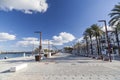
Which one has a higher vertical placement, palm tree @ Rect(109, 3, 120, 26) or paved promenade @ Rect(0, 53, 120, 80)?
palm tree @ Rect(109, 3, 120, 26)

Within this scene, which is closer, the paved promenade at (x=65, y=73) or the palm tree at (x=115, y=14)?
the paved promenade at (x=65, y=73)

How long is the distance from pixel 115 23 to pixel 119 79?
92.9 feet

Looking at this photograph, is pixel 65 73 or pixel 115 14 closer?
pixel 65 73

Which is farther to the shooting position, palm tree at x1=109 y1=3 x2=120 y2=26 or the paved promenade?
palm tree at x1=109 y1=3 x2=120 y2=26

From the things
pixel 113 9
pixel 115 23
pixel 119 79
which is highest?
pixel 113 9

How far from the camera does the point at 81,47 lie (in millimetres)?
129875

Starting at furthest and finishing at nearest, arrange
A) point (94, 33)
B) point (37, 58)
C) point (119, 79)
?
→ point (94, 33)
point (37, 58)
point (119, 79)

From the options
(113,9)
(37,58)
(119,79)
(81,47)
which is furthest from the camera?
(81,47)

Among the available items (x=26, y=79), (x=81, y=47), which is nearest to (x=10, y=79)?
(x=26, y=79)

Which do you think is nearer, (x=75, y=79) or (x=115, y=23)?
(x=75, y=79)

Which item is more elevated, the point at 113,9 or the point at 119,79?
the point at 113,9

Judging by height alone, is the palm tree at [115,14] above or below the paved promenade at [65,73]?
above

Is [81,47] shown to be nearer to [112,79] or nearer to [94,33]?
[94,33]

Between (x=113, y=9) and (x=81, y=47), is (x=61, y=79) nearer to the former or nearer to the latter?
(x=113, y=9)
